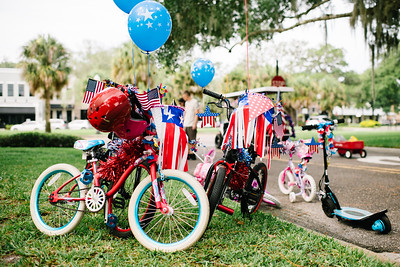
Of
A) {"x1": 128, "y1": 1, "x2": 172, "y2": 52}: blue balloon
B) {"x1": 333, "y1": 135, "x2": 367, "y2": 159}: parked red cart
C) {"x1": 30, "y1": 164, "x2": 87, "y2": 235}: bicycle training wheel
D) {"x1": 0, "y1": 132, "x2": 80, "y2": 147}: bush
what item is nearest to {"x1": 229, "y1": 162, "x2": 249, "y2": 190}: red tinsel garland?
{"x1": 30, "y1": 164, "x2": 87, "y2": 235}: bicycle training wheel

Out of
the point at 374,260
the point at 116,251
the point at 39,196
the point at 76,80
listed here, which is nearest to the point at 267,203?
the point at 374,260

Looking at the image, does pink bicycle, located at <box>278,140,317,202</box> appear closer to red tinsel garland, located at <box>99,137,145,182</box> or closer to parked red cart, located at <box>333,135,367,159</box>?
red tinsel garland, located at <box>99,137,145,182</box>

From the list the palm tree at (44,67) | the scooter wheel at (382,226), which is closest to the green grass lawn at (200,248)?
A: the scooter wheel at (382,226)

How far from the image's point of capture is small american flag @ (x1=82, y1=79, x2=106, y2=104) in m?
2.85

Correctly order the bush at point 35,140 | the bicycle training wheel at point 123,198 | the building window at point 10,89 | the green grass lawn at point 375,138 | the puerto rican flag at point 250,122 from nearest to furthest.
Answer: the bicycle training wheel at point 123,198
the puerto rican flag at point 250,122
the green grass lawn at point 375,138
the bush at point 35,140
the building window at point 10,89

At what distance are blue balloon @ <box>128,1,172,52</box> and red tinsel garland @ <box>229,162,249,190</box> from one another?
1.81 metres

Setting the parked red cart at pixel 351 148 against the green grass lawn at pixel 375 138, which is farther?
the green grass lawn at pixel 375 138

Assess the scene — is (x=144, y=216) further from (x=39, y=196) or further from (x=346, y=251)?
(x=346, y=251)

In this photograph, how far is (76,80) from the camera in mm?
35812

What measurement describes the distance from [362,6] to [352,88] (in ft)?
149

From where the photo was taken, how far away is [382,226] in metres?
3.38

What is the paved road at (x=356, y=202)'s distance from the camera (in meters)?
3.30

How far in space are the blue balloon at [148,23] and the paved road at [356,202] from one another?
2.74 metres

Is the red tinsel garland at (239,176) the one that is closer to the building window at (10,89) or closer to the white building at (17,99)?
the white building at (17,99)
